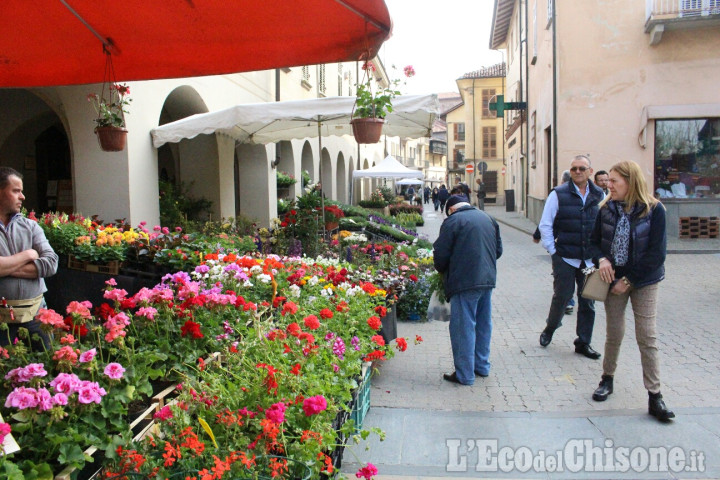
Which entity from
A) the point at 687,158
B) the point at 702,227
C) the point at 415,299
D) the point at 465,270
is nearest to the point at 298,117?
the point at 415,299

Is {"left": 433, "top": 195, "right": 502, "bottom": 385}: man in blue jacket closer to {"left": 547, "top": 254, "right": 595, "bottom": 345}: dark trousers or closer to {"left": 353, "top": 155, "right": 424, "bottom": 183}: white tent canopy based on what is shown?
{"left": 547, "top": 254, "right": 595, "bottom": 345}: dark trousers

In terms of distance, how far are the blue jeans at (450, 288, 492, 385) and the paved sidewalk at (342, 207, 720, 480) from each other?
0.16m

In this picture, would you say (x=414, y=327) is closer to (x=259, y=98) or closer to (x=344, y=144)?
(x=259, y=98)

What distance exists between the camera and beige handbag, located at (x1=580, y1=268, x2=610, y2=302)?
4379 millimetres

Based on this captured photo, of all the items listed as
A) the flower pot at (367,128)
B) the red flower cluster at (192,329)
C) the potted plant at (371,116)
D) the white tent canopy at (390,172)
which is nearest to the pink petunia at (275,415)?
the red flower cluster at (192,329)

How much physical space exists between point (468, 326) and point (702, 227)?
1255cm

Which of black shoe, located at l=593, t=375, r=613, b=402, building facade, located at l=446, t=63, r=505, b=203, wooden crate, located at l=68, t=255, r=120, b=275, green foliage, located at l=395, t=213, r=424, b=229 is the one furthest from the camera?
building facade, located at l=446, t=63, r=505, b=203

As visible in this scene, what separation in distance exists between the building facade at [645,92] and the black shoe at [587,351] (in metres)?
10.9

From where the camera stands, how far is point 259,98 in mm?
14594

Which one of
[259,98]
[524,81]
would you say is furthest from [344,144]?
[259,98]

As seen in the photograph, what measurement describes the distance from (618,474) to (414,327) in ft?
12.7

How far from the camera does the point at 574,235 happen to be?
568cm

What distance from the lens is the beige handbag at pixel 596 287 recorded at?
14.4 feet

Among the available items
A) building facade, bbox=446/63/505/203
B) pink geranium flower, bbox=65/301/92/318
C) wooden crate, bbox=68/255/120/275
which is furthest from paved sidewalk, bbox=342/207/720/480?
building facade, bbox=446/63/505/203
